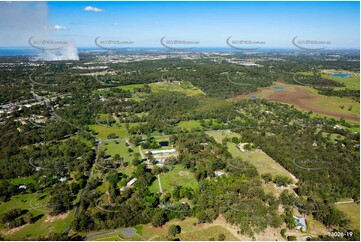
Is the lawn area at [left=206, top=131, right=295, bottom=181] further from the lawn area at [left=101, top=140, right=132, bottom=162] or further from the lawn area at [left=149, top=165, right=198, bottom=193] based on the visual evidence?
the lawn area at [left=101, top=140, right=132, bottom=162]

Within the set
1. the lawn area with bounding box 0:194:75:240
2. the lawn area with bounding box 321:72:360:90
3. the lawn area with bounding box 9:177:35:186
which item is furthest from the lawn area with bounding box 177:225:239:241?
the lawn area with bounding box 321:72:360:90

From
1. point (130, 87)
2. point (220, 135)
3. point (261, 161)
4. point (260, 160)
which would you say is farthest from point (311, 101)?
point (130, 87)

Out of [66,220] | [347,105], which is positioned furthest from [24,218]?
[347,105]

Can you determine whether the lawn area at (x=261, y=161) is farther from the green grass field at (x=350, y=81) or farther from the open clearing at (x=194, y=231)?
the green grass field at (x=350, y=81)

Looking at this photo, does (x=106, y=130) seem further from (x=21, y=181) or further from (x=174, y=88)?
(x=174, y=88)

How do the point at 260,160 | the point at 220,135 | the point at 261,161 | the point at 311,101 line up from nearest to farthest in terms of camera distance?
1. the point at 261,161
2. the point at 260,160
3. the point at 220,135
4. the point at 311,101

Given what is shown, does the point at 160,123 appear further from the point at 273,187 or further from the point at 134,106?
the point at 273,187
